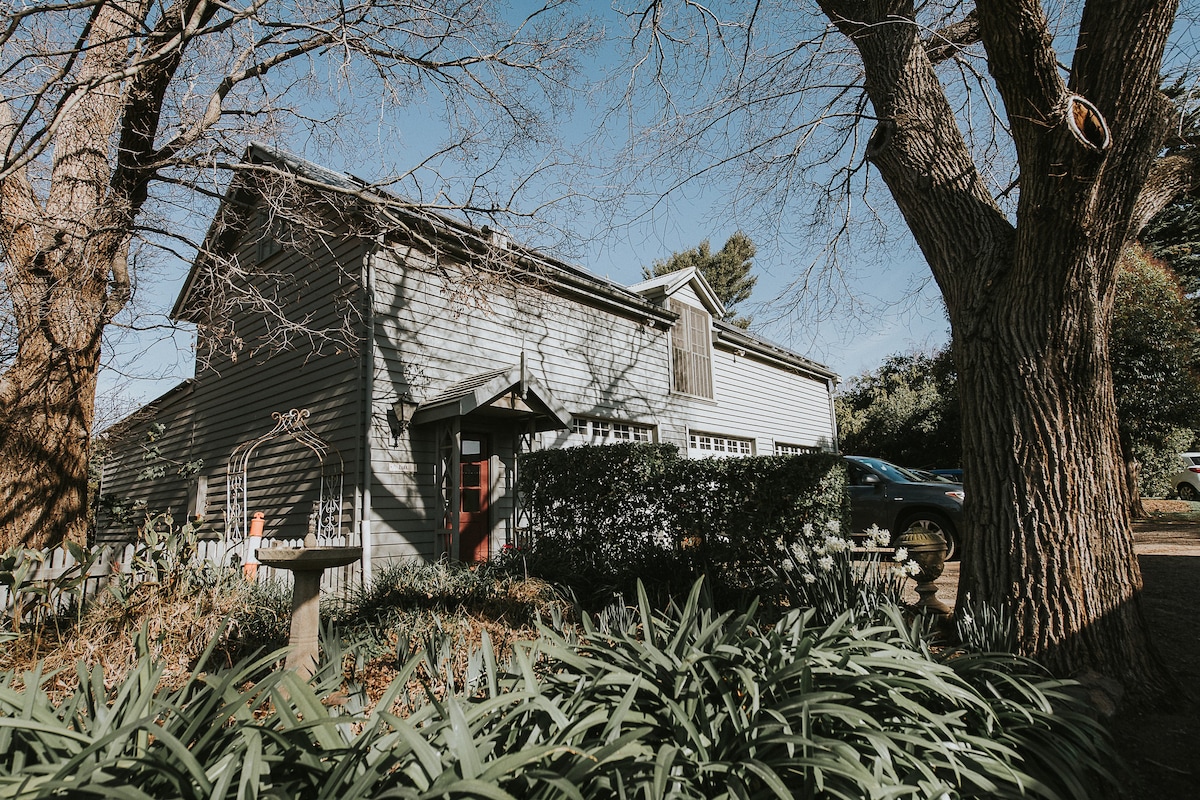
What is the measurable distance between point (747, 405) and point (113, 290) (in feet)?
41.0

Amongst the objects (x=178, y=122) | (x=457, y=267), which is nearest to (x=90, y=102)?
(x=178, y=122)

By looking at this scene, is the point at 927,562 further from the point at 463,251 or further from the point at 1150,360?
the point at 1150,360

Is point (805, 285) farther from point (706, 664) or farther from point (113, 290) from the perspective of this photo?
point (113, 290)

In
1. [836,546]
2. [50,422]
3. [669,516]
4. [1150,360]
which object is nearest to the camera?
[836,546]

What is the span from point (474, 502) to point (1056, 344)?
7123 millimetres

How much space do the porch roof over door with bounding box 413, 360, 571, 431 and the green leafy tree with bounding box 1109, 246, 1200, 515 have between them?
1286 cm

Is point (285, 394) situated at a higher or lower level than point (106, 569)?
higher

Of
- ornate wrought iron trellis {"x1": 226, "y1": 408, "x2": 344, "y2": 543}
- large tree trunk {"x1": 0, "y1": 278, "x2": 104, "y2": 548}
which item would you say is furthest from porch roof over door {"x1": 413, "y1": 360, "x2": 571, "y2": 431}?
large tree trunk {"x1": 0, "y1": 278, "x2": 104, "y2": 548}

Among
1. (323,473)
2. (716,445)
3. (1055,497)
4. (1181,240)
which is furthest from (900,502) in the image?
(1181,240)

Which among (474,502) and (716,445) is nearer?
(474,502)

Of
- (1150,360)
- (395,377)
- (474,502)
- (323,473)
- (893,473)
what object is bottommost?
(474,502)

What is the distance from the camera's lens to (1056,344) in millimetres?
3752

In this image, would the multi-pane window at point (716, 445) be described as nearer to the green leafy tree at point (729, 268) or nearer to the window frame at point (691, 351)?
the window frame at point (691, 351)

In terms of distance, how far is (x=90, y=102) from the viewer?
6020 mm
